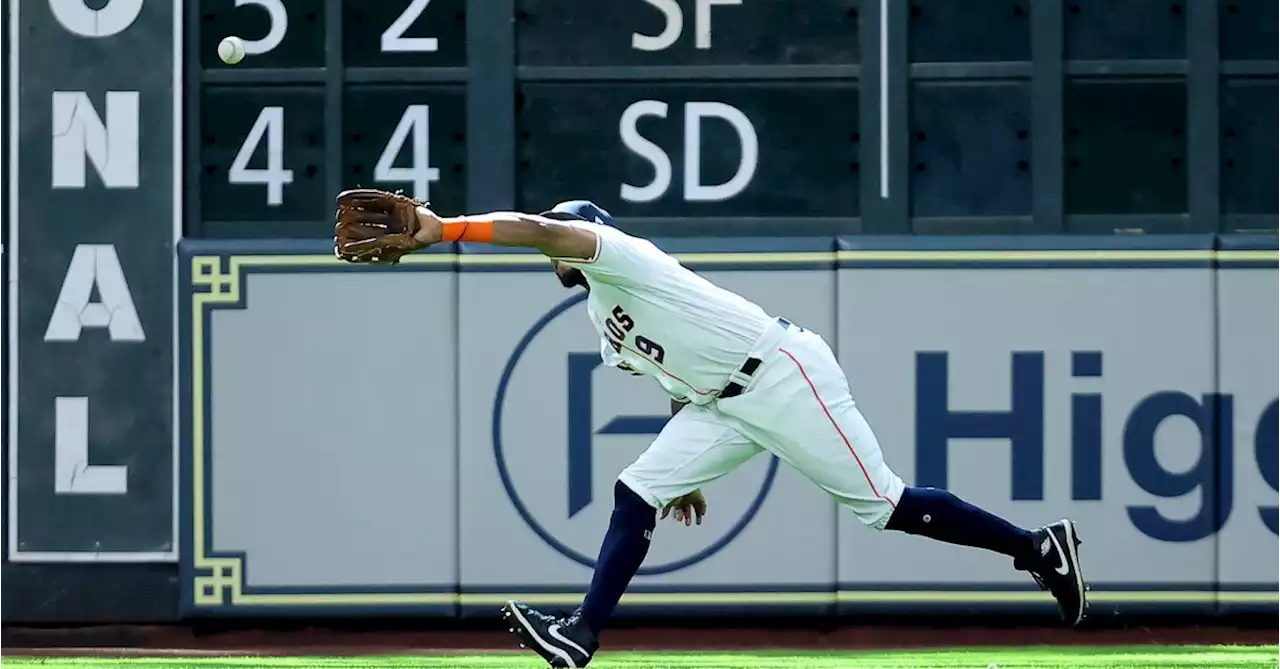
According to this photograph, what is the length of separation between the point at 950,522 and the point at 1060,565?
15.6 inches

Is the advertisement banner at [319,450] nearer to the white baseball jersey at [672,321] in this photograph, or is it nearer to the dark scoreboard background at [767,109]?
the dark scoreboard background at [767,109]

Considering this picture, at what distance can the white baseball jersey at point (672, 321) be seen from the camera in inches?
217

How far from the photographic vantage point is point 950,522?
5.78 m

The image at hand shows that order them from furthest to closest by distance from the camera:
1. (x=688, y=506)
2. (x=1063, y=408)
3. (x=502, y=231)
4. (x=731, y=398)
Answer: (x=1063, y=408) < (x=688, y=506) < (x=731, y=398) < (x=502, y=231)

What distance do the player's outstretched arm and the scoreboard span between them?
292 cm

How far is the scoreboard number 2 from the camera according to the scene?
818 cm

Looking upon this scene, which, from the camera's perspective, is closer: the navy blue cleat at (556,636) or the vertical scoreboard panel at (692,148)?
the navy blue cleat at (556,636)

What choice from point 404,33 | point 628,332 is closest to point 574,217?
point 628,332

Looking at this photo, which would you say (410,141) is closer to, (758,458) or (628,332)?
(758,458)

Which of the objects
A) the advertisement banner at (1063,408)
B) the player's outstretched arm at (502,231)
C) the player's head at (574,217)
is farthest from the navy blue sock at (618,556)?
the advertisement banner at (1063,408)

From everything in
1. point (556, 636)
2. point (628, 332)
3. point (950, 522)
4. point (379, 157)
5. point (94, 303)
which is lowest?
point (556, 636)

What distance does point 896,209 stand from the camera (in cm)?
809

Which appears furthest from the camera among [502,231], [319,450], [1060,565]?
[319,450]

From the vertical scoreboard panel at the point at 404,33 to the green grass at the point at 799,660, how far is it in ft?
8.25
